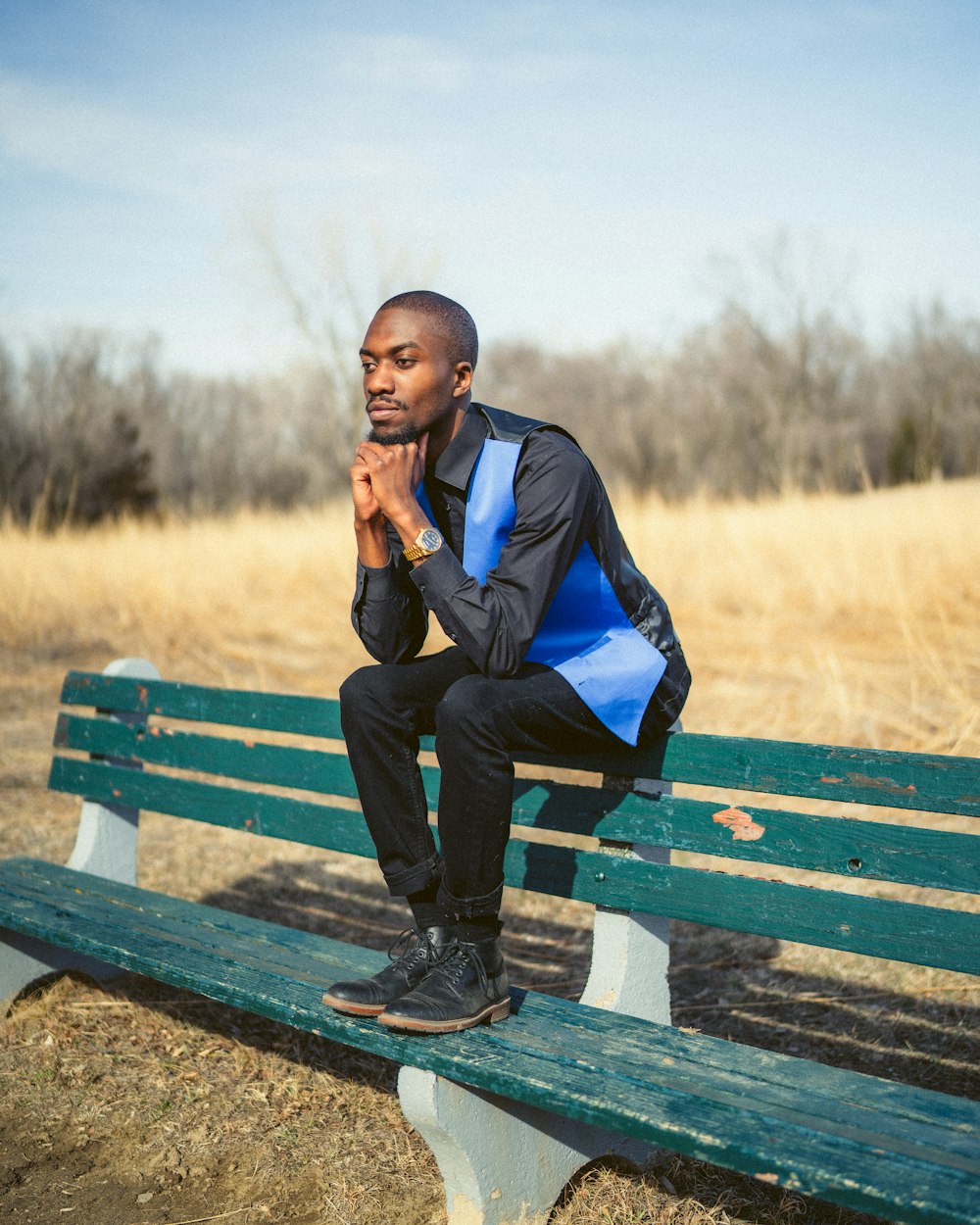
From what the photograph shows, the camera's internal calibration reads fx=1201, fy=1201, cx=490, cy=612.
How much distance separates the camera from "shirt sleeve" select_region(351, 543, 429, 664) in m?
2.81

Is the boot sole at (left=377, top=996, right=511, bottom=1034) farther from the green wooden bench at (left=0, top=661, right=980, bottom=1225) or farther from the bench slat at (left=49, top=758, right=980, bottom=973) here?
the bench slat at (left=49, top=758, right=980, bottom=973)

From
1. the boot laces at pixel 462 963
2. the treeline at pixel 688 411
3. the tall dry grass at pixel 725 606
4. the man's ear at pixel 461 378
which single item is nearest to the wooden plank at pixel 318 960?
the boot laces at pixel 462 963

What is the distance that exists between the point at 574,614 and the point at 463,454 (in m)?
0.43

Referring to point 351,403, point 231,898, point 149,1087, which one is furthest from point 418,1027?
point 351,403

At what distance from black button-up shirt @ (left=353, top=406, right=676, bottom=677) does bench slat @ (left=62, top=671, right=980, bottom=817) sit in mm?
255

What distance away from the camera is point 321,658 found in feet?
31.8

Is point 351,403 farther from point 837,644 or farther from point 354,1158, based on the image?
point 354,1158

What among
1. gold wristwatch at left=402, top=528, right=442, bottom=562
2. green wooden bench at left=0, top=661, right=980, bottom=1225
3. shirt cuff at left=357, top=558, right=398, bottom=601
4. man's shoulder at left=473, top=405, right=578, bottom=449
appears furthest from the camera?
shirt cuff at left=357, top=558, right=398, bottom=601

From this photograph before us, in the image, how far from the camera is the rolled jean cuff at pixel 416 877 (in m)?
2.60

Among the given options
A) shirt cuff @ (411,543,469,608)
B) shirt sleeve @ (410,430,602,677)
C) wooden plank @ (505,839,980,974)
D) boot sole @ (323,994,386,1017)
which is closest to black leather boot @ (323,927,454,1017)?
boot sole @ (323,994,386,1017)

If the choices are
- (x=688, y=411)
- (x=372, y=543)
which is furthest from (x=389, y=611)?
(x=688, y=411)

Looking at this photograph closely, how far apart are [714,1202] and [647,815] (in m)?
0.84

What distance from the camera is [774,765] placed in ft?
7.72

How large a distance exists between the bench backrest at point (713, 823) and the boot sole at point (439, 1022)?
422 mm
